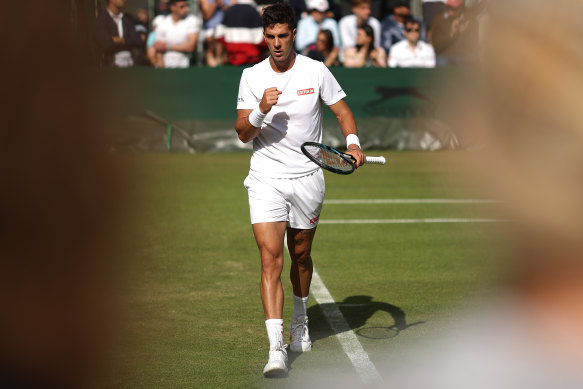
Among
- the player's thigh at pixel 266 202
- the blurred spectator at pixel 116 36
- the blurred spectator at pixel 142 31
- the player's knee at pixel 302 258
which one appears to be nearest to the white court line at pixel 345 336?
the player's knee at pixel 302 258

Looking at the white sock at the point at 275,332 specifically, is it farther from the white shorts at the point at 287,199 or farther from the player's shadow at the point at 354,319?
the white shorts at the point at 287,199

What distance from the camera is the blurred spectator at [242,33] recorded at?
62.8ft

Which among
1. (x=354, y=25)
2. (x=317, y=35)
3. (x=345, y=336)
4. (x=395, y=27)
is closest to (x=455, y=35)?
(x=395, y=27)

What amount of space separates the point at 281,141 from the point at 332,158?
0.40m

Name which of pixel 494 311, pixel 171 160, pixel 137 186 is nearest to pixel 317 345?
pixel 494 311

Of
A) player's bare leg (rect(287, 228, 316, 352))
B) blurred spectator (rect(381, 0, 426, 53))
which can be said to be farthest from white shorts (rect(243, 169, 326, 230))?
blurred spectator (rect(381, 0, 426, 53))

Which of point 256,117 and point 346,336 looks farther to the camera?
point 346,336

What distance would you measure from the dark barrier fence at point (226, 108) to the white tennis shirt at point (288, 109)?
12624 millimetres

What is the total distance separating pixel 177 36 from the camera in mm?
19688

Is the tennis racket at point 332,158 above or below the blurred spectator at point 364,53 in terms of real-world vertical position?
above

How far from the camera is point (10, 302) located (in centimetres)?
805

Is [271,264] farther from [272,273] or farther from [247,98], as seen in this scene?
[247,98]

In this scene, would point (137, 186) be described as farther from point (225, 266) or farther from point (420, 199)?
point (225, 266)

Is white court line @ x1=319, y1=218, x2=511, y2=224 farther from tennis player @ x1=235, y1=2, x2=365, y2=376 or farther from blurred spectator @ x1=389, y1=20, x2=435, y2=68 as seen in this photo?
blurred spectator @ x1=389, y1=20, x2=435, y2=68
